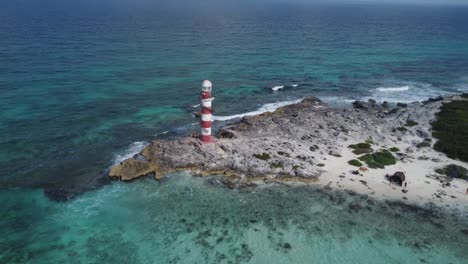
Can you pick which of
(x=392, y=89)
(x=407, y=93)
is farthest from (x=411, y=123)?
(x=392, y=89)

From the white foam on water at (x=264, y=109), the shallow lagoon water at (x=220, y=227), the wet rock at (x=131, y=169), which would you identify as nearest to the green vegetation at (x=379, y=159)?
the shallow lagoon water at (x=220, y=227)

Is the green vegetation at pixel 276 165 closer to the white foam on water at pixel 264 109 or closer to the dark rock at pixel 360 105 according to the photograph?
the white foam on water at pixel 264 109

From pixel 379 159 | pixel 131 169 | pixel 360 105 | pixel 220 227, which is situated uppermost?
pixel 360 105

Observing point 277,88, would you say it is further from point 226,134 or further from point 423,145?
point 423,145

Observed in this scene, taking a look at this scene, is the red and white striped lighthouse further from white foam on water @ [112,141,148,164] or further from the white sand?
the white sand

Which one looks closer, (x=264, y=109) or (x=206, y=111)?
(x=206, y=111)

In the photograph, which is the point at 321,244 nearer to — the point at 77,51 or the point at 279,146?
the point at 279,146
